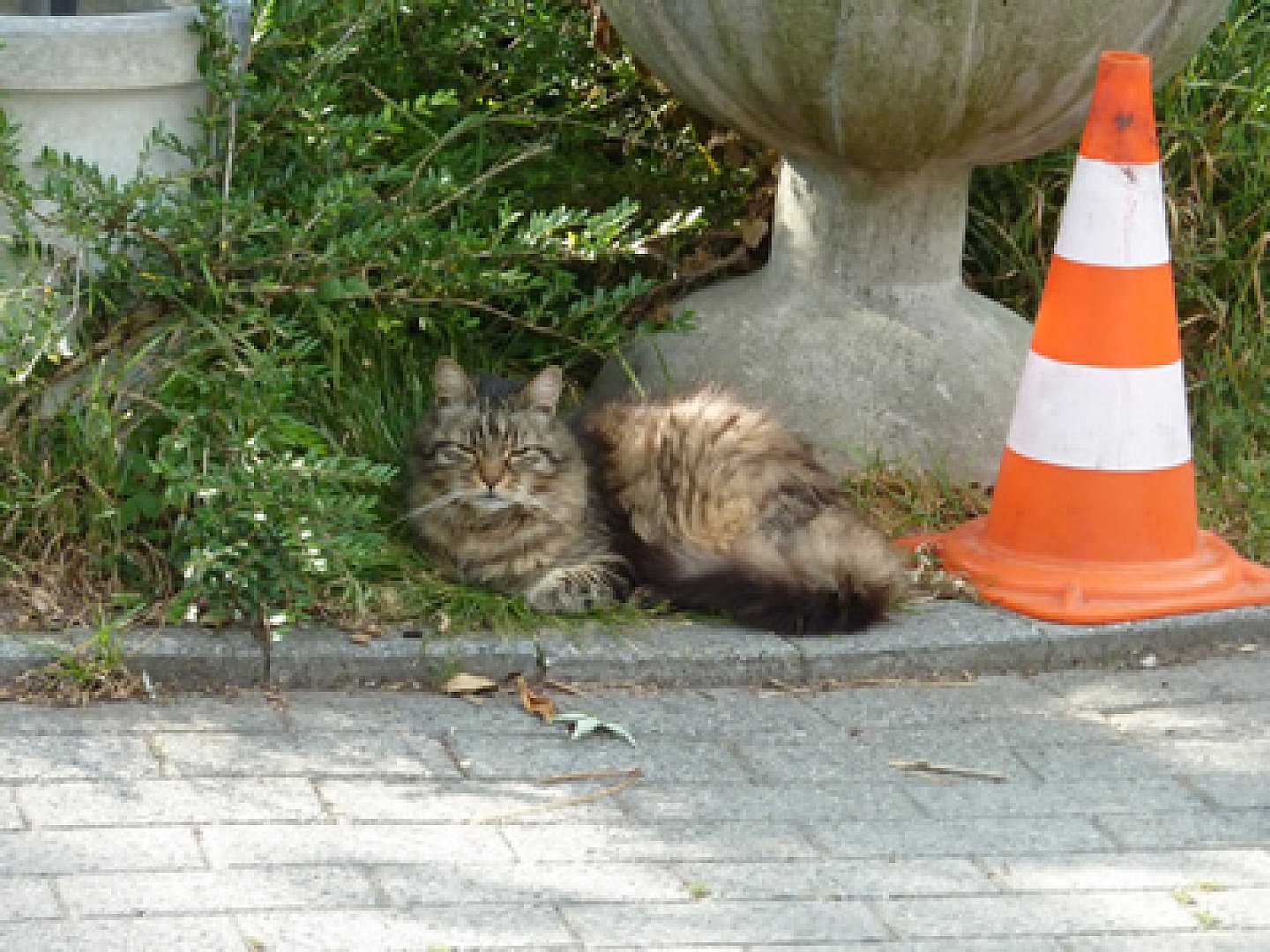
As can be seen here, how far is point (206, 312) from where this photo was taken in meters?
4.52

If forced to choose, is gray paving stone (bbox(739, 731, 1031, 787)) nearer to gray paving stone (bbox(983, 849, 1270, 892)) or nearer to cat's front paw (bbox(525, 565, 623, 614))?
gray paving stone (bbox(983, 849, 1270, 892))

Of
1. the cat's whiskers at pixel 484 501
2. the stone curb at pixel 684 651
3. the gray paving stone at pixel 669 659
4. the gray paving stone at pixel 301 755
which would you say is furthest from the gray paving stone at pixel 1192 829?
the cat's whiskers at pixel 484 501

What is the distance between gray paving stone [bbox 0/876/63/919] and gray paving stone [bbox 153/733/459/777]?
1.64ft

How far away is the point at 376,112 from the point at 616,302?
93cm

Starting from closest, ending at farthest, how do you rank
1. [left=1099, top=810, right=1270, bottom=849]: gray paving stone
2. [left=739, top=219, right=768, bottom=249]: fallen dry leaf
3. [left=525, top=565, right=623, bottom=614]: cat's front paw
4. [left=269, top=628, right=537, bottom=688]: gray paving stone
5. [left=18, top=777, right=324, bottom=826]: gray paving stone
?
[left=18, top=777, right=324, bottom=826]: gray paving stone → [left=1099, top=810, right=1270, bottom=849]: gray paving stone → [left=269, top=628, right=537, bottom=688]: gray paving stone → [left=525, top=565, right=623, bottom=614]: cat's front paw → [left=739, top=219, right=768, bottom=249]: fallen dry leaf

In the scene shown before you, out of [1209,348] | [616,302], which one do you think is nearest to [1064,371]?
[616,302]

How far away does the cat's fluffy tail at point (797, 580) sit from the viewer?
176 inches

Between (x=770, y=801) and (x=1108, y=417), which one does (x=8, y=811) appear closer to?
(x=770, y=801)

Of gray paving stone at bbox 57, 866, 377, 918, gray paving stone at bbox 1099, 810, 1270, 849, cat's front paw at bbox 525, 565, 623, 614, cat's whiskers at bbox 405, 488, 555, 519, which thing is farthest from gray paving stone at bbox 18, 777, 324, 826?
gray paving stone at bbox 1099, 810, 1270, 849

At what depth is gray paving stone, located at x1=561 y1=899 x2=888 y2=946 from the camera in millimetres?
3213

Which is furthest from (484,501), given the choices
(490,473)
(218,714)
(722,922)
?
(722,922)

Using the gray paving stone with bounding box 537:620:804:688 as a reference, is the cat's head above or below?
above

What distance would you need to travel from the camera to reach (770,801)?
3762 mm

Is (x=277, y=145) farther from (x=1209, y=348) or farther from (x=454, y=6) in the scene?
(x=1209, y=348)
